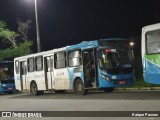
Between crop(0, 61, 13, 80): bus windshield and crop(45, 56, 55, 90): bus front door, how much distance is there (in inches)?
344

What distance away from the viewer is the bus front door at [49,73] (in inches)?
960

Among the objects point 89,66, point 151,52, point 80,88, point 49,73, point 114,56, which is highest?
point 151,52

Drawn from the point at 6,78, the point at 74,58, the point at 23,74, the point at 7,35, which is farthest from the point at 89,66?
the point at 7,35

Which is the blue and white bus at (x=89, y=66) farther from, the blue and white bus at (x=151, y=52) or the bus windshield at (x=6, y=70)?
the bus windshield at (x=6, y=70)

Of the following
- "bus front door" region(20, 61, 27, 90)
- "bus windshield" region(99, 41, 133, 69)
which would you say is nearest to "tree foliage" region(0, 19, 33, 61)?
"bus front door" region(20, 61, 27, 90)

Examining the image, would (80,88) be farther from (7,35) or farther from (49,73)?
(7,35)

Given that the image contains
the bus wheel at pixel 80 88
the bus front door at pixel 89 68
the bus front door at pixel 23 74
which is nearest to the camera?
the bus front door at pixel 89 68

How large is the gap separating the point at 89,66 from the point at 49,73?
4.24 metres

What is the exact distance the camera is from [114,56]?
2017 centimetres

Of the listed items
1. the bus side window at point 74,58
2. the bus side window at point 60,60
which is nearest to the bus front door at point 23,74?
the bus side window at point 60,60

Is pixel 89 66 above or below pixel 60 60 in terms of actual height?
below

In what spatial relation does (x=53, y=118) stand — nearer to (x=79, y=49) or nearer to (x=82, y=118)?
(x=82, y=118)

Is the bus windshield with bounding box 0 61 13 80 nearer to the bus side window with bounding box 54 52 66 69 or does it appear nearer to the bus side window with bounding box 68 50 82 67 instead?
the bus side window with bounding box 54 52 66 69

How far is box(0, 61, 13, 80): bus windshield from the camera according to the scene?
32.9m
